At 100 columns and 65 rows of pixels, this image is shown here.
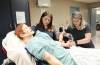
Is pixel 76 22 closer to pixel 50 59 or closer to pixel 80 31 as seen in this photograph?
pixel 80 31

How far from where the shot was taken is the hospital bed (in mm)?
1743

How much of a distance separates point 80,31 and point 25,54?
112 cm

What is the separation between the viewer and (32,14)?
5.11 meters

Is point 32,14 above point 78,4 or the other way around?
the other way around

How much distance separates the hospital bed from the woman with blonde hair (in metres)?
0.38

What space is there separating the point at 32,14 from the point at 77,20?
9.25ft

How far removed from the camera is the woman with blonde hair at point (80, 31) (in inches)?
97.9

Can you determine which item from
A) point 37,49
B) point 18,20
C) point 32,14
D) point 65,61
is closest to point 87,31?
point 65,61

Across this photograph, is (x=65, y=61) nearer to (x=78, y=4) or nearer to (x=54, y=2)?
(x=54, y=2)

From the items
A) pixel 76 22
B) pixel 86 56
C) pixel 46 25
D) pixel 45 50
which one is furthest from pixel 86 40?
pixel 45 50

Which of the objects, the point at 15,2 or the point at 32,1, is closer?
the point at 15,2

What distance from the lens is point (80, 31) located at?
8.45ft

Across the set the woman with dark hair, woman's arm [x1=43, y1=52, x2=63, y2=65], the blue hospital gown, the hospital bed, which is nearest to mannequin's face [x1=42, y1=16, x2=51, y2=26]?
the woman with dark hair

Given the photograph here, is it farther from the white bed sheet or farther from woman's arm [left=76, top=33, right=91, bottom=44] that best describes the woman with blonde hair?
the white bed sheet
